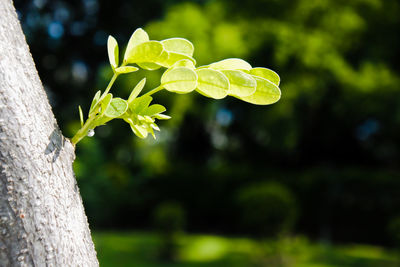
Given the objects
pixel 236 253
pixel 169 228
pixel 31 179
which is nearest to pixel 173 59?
pixel 31 179

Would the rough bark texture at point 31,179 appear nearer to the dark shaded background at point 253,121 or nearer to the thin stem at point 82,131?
the thin stem at point 82,131

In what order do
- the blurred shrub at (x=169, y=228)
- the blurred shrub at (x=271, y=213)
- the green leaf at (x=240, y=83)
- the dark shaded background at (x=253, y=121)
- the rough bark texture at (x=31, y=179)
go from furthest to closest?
the blurred shrub at (x=169, y=228) → the dark shaded background at (x=253, y=121) → the blurred shrub at (x=271, y=213) → the green leaf at (x=240, y=83) → the rough bark texture at (x=31, y=179)

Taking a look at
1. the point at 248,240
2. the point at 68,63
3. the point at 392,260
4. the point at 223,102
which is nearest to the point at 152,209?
the point at 248,240

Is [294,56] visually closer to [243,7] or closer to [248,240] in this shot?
[243,7]

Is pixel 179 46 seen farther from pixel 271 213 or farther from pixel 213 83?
pixel 271 213

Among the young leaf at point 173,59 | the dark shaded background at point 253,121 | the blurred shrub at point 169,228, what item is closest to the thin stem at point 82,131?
the young leaf at point 173,59

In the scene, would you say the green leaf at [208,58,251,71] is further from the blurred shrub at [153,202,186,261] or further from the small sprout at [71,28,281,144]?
the blurred shrub at [153,202,186,261]
